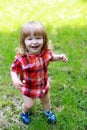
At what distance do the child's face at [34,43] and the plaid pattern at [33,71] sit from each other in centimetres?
7

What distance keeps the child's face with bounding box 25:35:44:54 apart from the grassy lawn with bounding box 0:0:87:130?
85 cm

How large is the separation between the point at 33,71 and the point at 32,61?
0.10 m

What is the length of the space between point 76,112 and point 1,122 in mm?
788

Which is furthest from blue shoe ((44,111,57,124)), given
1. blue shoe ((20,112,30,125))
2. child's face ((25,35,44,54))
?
child's face ((25,35,44,54))

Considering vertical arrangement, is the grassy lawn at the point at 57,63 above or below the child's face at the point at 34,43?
below

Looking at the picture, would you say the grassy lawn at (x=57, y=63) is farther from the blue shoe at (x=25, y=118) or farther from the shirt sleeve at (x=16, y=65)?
the shirt sleeve at (x=16, y=65)

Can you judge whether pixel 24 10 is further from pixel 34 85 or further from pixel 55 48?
pixel 34 85

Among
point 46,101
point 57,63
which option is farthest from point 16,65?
point 57,63

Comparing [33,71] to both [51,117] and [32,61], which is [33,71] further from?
[51,117]

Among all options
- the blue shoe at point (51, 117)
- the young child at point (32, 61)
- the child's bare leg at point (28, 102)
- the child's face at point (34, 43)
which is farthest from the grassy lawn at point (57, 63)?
the child's face at point (34, 43)

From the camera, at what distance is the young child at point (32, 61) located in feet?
9.61

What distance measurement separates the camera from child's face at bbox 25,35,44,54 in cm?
294

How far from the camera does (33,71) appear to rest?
307cm

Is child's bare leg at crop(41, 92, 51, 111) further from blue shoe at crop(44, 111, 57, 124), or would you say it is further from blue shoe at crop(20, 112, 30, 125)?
blue shoe at crop(20, 112, 30, 125)
